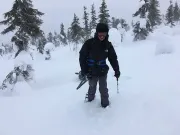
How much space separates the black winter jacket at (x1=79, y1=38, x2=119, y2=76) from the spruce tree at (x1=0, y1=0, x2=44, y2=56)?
438 inches

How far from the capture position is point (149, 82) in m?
8.49

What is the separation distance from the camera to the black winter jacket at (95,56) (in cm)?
598

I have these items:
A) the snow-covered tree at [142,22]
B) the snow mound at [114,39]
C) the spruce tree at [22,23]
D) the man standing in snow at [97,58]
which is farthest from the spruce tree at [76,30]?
the man standing in snow at [97,58]

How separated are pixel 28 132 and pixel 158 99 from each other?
360cm

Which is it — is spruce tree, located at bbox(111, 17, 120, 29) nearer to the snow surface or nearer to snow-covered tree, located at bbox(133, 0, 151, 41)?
snow-covered tree, located at bbox(133, 0, 151, 41)

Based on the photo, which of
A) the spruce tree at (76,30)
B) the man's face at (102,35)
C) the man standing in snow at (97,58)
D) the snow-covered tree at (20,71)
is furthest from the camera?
the spruce tree at (76,30)

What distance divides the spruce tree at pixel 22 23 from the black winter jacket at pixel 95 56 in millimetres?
11123

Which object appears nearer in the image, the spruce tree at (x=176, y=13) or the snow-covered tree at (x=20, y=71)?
the snow-covered tree at (x=20, y=71)

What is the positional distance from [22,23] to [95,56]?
11.4 meters

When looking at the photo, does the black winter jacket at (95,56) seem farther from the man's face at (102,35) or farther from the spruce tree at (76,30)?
the spruce tree at (76,30)

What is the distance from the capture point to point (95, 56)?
606 centimetres

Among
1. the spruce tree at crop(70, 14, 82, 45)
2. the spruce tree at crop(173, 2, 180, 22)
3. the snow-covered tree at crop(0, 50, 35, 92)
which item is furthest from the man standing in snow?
the spruce tree at crop(173, 2, 180, 22)

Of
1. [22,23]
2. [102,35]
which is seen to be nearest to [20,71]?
[22,23]

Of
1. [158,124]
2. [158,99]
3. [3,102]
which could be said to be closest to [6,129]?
[3,102]
